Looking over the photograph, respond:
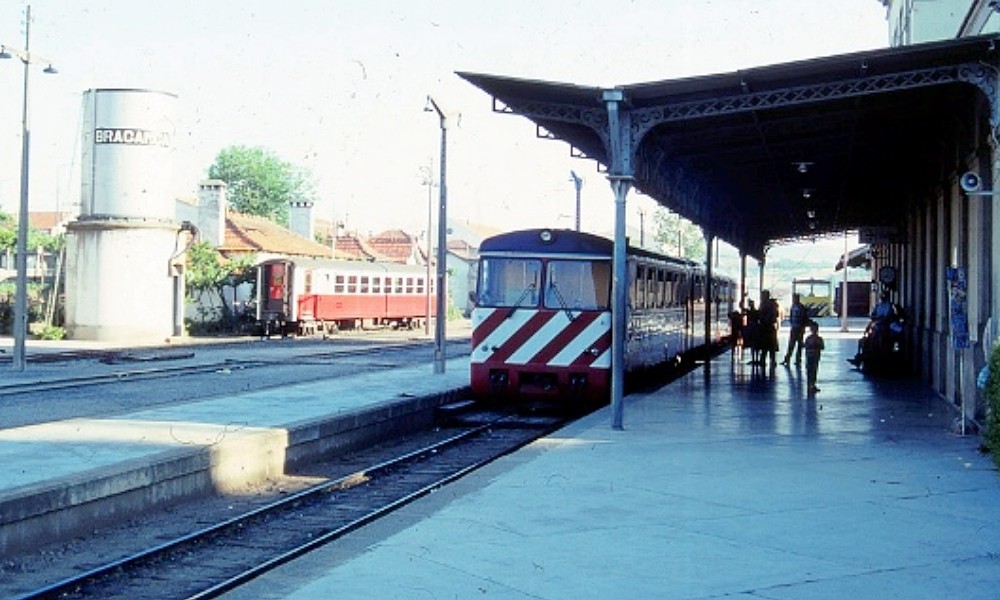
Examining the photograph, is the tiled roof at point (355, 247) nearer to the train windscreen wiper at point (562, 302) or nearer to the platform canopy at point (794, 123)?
the platform canopy at point (794, 123)

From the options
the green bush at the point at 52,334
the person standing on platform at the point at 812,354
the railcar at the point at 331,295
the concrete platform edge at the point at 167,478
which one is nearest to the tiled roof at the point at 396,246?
the railcar at the point at 331,295

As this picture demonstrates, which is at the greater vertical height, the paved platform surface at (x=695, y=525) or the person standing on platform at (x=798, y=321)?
the person standing on platform at (x=798, y=321)

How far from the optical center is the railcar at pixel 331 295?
47.2 metres

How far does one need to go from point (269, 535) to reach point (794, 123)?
11554mm

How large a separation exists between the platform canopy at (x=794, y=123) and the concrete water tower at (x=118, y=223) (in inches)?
822

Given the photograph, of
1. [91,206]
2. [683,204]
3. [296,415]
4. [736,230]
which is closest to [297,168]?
[91,206]

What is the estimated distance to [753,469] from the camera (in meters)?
12.1

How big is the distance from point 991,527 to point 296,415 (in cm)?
909

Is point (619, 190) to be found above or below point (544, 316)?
above

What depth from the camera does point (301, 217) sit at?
3182 inches

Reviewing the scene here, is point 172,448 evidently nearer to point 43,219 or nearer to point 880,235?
point 880,235

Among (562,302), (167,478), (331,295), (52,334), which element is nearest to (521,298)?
(562,302)

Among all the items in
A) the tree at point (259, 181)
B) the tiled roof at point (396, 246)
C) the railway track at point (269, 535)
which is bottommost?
the railway track at point (269, 535)

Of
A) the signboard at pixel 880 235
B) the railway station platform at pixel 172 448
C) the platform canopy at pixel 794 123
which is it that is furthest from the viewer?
the signboard at pixel 880 235
